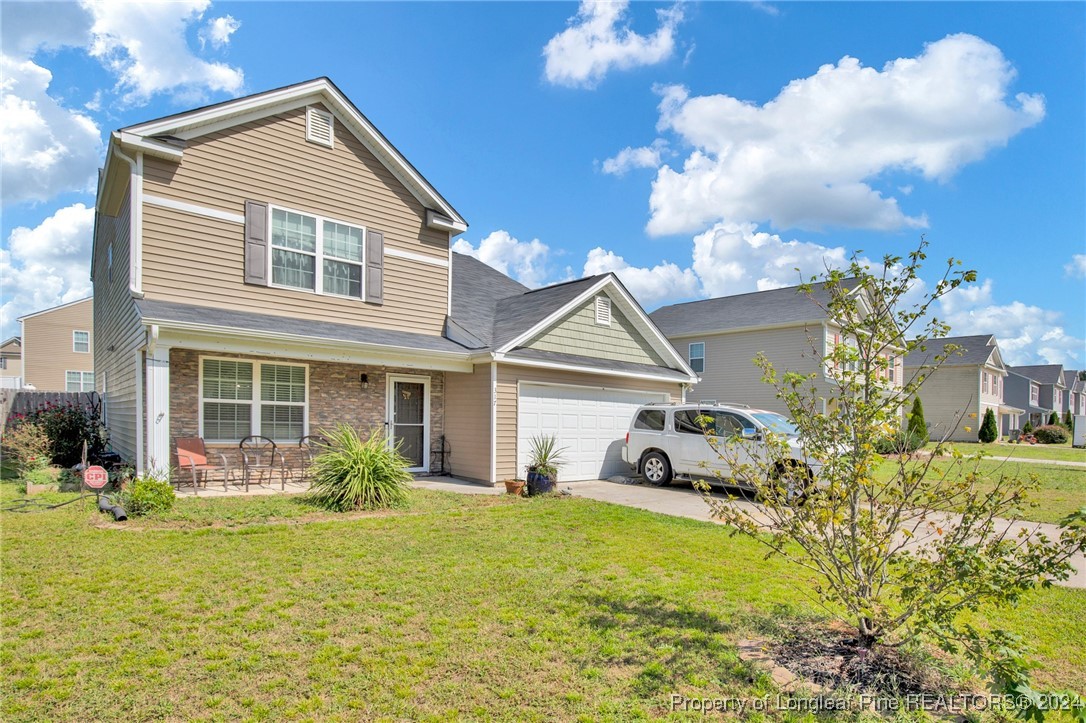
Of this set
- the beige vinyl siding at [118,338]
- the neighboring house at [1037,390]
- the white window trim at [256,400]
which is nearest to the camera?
the white window trim at [256,400]

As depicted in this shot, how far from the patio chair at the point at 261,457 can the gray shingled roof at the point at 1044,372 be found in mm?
65074

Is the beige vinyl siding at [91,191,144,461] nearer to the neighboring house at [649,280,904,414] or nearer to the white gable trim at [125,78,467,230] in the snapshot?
the white gable trim at [125,78,467,230]

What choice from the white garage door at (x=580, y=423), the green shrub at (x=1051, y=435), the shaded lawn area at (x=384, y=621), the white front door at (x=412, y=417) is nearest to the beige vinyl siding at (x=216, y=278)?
the white front door at (x=412, y=417)

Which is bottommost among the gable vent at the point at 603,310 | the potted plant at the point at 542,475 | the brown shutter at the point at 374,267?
the potted plant at the point at 542,475

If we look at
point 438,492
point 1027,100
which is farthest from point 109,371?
point 1027,100

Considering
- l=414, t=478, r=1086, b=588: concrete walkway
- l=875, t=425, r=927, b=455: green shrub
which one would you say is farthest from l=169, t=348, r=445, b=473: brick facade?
l=875, t=425, r=927, b=455: green shrub

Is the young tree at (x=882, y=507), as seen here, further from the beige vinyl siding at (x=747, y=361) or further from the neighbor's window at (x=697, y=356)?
the neighbor's window at (x=697, y=356)

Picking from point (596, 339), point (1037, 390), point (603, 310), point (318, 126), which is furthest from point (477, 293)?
point (1037, 390)

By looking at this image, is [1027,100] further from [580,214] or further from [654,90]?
[580,214]

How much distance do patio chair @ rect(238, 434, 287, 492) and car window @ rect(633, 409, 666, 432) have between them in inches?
293

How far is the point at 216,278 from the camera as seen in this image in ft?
34.0

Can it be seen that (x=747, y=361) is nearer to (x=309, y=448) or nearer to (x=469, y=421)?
(x=469, y=421)

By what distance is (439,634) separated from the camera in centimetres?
403

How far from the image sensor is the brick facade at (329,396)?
9914 mm
